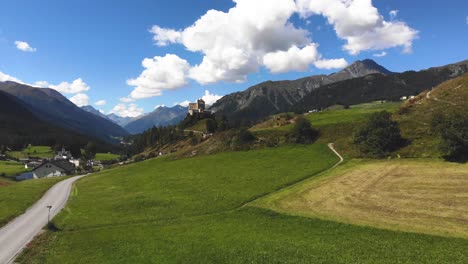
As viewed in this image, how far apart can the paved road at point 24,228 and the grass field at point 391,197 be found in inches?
1076

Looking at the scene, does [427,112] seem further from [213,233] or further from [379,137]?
[213,233]

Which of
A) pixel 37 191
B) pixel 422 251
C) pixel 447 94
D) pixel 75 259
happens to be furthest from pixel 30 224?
pixel 447 94

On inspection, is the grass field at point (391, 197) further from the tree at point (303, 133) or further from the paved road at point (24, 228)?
the tree at point (303, 133)

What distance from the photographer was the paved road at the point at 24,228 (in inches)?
1344

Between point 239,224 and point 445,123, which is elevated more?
point 445,123

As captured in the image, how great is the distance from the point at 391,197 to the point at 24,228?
44.0m

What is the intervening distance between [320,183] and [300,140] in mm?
37051

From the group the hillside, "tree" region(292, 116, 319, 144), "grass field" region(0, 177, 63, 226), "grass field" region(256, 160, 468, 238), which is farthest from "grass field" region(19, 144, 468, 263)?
"tree" region(292, 116, 319, 144)

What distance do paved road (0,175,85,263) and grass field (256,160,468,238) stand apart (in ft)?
89.7

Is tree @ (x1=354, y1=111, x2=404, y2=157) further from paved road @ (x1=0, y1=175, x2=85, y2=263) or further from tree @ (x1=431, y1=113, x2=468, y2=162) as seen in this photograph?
paved road @ (x1=0, y1=175, x2=85, y2=263)

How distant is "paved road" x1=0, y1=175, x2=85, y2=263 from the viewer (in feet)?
112

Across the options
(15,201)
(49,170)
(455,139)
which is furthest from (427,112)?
(49,170)

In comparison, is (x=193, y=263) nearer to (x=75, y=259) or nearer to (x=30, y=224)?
(x=75, y=259)

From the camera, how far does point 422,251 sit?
1121 inches
